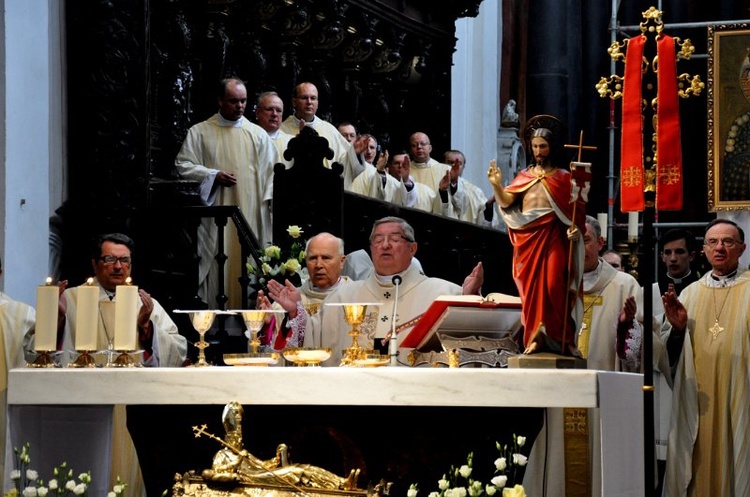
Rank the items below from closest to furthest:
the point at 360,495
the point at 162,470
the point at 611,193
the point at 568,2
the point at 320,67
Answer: the point at 360,495
the point at 162,470
the point at 320,67
the point at 611,193
the point at 568,2

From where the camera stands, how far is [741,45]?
632 inches

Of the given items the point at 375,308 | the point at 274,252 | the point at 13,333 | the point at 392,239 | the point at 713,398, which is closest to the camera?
the point at 375,308

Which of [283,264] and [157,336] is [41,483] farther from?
[283,264]

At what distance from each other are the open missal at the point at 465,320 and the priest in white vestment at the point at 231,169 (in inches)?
194

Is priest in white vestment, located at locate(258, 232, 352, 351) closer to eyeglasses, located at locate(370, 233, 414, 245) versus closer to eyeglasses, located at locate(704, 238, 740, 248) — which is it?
eyeglasses, located at locate(370, 233, 414, 245)

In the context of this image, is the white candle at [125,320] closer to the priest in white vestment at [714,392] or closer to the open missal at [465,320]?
the open missal at [465,320]

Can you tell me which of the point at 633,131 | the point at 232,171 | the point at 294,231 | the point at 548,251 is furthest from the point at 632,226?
the point at 548,251

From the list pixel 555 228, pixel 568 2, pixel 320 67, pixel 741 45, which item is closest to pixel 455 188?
pixel 320 67

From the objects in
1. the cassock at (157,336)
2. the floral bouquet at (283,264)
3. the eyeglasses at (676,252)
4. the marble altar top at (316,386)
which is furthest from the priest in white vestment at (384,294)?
the eyeglasses at (676,252)

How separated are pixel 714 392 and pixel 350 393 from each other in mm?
4740

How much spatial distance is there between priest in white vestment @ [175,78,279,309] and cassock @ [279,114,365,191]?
0.80 meters

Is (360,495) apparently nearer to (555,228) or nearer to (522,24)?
(555,228)

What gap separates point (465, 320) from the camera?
6.21 m

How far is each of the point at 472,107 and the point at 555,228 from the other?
13783 mm
